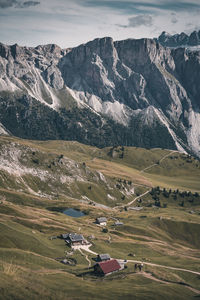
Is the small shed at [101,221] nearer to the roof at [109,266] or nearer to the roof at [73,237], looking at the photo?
the roof at [73,237]

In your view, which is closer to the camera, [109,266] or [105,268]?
[105,268]

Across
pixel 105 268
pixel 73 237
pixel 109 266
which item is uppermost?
pixel 105 268

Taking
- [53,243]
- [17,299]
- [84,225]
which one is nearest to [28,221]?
[53,243]

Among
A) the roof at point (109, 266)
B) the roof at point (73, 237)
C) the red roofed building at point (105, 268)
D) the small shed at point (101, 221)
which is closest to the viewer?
the red roofed building at point (105, 268)

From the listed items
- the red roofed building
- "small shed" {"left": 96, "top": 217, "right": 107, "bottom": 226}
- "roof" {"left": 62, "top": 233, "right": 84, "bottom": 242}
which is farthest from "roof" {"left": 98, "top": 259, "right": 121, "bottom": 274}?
"small shed" {"left": 96, "top": 217, "right": 107, "bottom": 226}

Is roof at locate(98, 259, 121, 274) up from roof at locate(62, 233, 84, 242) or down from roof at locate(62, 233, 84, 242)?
up

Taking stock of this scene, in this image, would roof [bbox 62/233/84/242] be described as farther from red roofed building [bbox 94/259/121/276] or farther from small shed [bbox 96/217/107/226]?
small shed [bbox 96/217/107/226]

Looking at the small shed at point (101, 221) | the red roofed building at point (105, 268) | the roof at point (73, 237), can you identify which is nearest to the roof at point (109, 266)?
the red roofed building at point (105, 268)

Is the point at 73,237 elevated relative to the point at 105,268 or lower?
lower

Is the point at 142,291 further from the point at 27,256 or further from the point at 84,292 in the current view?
the point at 27,256

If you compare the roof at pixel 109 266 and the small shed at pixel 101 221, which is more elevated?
the roof at pixel 109 266

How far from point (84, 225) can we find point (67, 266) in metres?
79.3

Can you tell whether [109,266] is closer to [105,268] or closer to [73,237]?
[105,268]

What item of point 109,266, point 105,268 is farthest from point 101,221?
point 105,268
